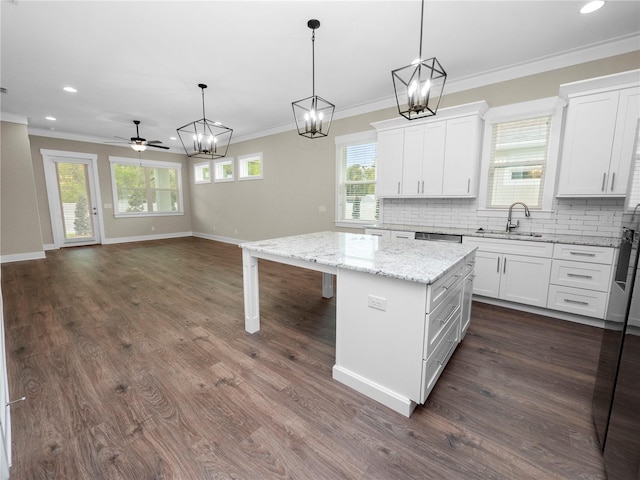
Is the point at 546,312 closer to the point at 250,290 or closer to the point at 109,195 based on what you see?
the point at 250,290

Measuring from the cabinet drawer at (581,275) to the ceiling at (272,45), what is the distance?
7.28ft

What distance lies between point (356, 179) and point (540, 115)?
8.61 ft

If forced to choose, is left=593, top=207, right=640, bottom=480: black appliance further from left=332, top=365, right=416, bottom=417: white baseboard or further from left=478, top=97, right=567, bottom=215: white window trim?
left=478, top=97, right=567, bottom=215: white window trim

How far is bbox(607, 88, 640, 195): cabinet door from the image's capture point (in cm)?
244

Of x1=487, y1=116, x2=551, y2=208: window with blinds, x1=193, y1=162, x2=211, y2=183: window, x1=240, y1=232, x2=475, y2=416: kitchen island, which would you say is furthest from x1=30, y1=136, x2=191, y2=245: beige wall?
x1=487, y1=116, x2=551, y2=208: window with blinds

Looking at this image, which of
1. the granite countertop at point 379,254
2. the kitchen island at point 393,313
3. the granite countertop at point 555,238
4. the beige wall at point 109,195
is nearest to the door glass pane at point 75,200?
the beige wall at point 109,195

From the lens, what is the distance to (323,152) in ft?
17.2

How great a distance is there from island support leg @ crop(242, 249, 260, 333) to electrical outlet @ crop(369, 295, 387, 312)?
1172 millimetres

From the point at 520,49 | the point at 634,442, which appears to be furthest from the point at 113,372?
the point at 520,49

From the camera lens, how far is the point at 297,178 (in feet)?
18.8

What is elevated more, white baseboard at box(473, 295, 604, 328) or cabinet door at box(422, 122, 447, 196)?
cabinet door at box(422, 122, 447, 196)

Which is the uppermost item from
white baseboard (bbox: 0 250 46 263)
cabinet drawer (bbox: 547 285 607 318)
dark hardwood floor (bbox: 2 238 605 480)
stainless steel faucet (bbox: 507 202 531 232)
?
stainless steel faucet (bbox: 507 202 531 232)

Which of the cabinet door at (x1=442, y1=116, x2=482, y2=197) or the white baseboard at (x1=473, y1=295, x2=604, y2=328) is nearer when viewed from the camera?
the white baseboard at (x1=473, y1=295, x2=604, y2=328)

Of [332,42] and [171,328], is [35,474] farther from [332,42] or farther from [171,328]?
[332,42]
